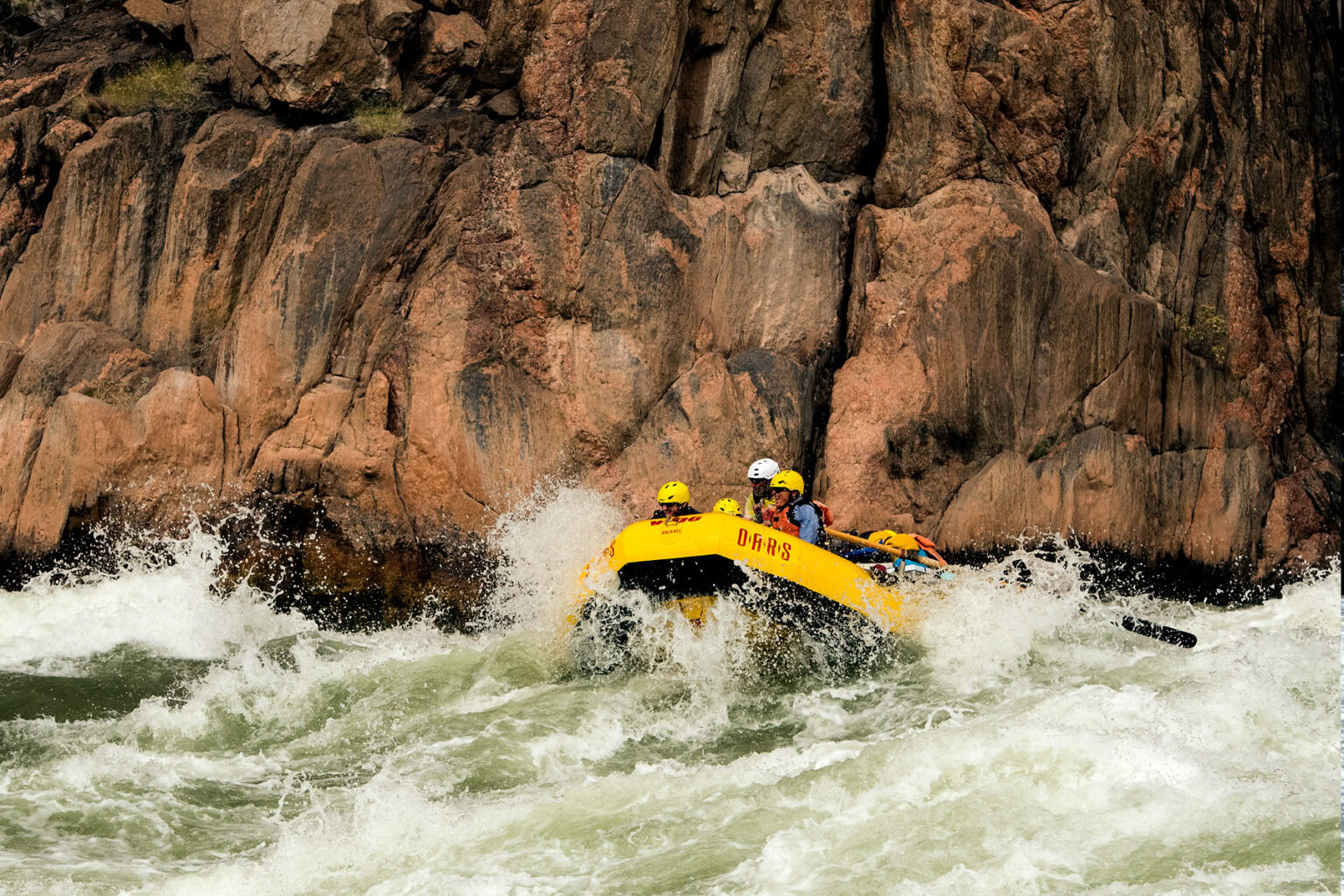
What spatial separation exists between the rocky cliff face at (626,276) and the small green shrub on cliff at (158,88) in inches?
6.6

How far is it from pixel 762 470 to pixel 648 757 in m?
3.70

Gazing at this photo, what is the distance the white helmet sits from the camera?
10.8 meters

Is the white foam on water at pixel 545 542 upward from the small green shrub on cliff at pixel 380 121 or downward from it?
downward

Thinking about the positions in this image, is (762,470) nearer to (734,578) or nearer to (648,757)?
(734,578)

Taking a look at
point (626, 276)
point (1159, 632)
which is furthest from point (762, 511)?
point (1159, 632)

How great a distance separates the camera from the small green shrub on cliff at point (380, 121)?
12289mm

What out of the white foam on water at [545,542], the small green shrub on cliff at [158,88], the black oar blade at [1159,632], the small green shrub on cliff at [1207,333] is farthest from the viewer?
the small green shrub on cliff at [1207,333]

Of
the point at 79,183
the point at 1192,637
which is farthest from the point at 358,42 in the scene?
the point at 1192,637

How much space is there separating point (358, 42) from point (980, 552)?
7.70 m

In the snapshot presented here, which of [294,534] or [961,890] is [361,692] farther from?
[961,890]

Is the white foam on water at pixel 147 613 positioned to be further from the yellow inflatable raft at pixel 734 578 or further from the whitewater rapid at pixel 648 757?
the yellow inflatable raft at pixel 734 578

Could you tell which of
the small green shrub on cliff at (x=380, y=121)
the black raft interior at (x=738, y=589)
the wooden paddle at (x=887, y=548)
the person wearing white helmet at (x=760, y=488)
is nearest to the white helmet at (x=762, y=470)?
the person wearing white helmet at (x=760, y=488)

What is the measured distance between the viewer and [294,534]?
442 inches

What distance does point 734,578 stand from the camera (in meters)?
9.02
